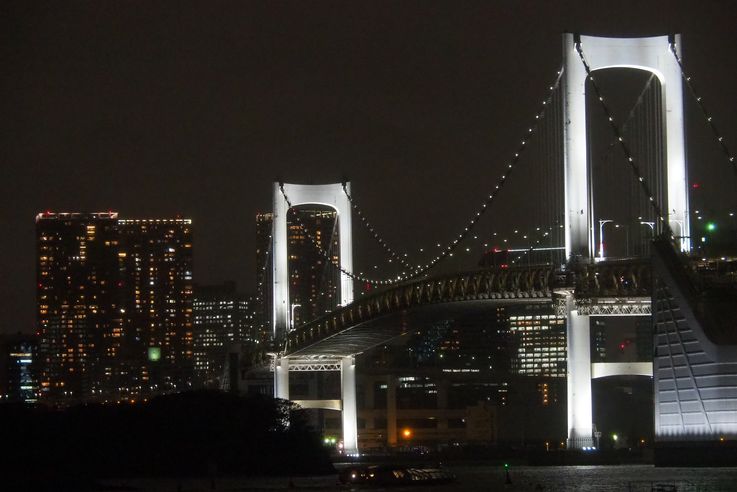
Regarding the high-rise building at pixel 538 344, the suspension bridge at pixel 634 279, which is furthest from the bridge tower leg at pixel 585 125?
the high-rise building at pixel 538 344

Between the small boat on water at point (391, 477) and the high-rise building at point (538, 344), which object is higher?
the high-rise building at point (538, 344)

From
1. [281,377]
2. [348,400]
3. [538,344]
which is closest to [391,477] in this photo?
[281,377]

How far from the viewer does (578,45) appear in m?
→ 57.9

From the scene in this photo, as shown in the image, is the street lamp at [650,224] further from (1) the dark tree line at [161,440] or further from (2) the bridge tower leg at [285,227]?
(2) the bridge tower leg at [285,227]

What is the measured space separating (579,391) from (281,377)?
29.4 metres

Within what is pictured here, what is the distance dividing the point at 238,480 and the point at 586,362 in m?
11.2

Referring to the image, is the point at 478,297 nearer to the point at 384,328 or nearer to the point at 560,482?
the point at 384,328

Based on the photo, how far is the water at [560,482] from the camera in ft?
151

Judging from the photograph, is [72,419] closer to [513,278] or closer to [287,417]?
[287,417]

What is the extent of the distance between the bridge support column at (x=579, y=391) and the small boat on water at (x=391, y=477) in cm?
563

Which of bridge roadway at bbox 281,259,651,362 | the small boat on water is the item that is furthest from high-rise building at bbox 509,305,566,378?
the small boat on water

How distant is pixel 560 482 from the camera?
50969 millimetres

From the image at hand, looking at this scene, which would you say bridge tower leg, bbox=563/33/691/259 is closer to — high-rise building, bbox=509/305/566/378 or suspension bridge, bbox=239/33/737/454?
suspension bridge, bbox=239/33/737/454

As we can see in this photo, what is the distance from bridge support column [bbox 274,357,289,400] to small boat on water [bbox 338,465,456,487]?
102 feet
